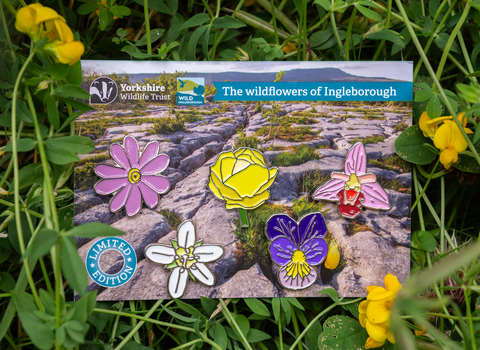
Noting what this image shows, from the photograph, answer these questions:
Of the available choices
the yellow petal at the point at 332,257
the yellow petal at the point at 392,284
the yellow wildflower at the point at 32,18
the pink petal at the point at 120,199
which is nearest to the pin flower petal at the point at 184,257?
the pink petal at the point at 120,199

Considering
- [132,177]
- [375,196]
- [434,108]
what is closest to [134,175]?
[132,177]

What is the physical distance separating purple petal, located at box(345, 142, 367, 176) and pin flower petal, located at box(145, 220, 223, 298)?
33 centimetres

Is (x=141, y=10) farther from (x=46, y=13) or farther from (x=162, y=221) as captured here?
(x=162, y=221)

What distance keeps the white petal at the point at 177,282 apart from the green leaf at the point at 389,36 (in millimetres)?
644

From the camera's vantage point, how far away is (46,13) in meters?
0.56

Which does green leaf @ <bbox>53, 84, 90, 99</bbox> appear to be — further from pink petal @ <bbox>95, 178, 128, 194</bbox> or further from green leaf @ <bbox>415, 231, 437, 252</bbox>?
green leaf @ <bbox>415, 231, 437, 252</bbox>

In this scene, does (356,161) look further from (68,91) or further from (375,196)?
(68,91)

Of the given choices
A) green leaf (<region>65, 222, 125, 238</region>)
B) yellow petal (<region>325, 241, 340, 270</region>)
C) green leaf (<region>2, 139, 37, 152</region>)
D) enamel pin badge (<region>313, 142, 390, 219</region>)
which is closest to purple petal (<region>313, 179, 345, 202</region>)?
enamel pin badge (<region>313, 142, 390, 219</region>)

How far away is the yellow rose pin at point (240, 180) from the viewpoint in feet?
2.40

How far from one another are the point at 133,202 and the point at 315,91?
449 mm

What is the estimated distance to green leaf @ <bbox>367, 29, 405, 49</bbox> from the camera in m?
0.74

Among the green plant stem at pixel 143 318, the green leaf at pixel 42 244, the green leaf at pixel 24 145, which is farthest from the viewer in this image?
the green plant stem at pixel 143 318

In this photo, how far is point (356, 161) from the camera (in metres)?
0.75

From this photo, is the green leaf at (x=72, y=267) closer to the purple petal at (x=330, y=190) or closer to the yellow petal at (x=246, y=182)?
the yellow petal at (x=246, y=182)
